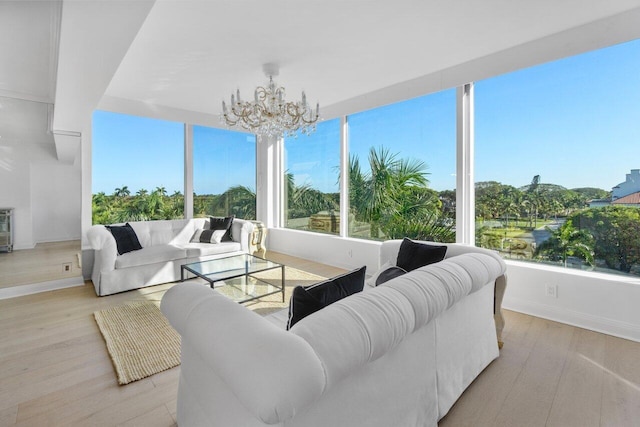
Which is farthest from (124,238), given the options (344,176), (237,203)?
(344,176)

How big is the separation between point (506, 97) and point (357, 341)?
3.40 m

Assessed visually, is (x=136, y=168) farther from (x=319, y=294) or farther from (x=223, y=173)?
(x=319, y=294)

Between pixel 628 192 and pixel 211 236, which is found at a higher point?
pixel 628 192

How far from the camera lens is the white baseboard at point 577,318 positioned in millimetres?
2488

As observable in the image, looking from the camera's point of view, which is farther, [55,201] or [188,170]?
[188,170]

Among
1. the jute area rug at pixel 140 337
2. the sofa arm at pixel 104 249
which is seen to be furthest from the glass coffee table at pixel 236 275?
the sofa arm at pixel 104 249

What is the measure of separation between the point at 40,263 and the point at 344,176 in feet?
13.7

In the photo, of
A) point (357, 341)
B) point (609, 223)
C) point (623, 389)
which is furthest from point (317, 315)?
point (609, 223)

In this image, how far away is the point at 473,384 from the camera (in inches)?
75.4

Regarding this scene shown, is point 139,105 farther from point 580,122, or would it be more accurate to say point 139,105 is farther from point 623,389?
point 623,389

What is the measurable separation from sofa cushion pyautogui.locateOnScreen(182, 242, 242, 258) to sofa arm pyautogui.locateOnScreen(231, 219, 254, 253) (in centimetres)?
9

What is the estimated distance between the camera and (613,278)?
8.67ft

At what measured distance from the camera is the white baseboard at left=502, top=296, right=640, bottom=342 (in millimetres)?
2488

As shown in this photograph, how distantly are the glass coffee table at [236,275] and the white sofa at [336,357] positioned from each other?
4.57ft
